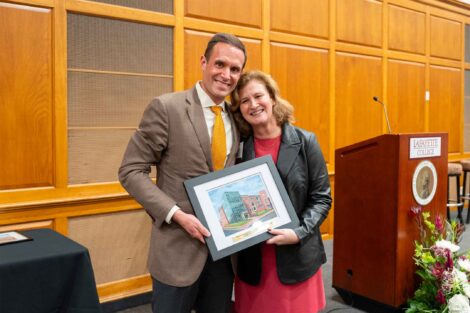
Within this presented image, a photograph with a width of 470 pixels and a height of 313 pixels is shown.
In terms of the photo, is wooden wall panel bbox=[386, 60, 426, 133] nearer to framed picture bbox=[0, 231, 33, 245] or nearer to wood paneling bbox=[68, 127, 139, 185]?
wood paneling bbox=[68, 127, 139, 185]

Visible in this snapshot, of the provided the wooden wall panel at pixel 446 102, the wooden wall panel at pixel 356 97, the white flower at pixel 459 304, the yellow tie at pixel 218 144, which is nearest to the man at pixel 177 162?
the yellow tie at pixel 218 144

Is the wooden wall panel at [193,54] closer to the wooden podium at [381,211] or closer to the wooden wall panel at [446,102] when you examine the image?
the wooden podium at [381,211]

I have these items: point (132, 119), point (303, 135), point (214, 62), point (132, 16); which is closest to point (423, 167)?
point (303, 135)

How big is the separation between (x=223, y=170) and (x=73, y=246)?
71 cm

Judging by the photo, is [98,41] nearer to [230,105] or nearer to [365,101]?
[230,105]

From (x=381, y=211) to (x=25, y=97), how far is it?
7.18ft

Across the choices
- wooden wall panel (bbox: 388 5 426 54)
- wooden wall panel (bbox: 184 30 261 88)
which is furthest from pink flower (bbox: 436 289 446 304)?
wooden wall panel (bbox: 388 5 426 54)

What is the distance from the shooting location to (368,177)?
2.83 m

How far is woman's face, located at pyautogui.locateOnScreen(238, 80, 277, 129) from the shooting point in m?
1.71

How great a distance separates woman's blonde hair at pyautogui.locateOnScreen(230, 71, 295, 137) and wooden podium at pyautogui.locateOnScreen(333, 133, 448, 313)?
1093 mm

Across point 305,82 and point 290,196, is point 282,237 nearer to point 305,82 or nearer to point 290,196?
point 290,196

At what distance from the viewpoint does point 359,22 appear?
4801 millimetres

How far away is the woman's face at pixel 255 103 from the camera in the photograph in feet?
5.61

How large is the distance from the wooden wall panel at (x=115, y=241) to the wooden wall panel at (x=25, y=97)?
374 mm
